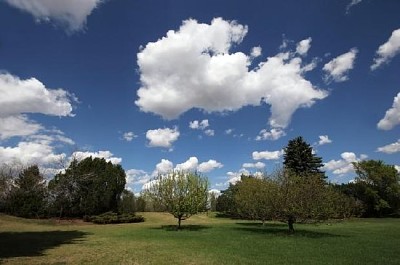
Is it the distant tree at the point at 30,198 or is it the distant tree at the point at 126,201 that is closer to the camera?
the distant tree at the point at 30,198

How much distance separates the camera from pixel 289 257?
64.5 feet

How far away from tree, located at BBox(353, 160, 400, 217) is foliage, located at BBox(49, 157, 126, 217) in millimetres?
52436

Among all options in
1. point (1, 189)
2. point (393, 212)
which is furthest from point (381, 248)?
point (393, 212)

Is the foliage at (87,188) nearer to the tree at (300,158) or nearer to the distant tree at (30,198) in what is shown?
the distant tree at (30,198)

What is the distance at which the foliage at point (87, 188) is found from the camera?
56.2 m

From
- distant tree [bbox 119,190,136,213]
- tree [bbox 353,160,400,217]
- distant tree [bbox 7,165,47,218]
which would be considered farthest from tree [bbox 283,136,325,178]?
distant tree [bbox 7,165,47,218]

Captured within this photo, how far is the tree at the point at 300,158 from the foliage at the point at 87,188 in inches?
1311

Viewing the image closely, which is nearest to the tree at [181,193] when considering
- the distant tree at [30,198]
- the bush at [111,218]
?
the bush at [111,218]

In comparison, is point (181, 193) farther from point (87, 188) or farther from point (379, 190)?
point (379, 190)

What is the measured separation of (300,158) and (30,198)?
4939cm

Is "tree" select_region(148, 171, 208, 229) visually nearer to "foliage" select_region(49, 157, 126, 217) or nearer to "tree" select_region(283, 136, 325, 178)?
"foliage" select_region(49, 157, 126, 217)

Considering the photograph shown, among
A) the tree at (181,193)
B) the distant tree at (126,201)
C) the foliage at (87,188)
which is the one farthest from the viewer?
the distant tree at (126,201)

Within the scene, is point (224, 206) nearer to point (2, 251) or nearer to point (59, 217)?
point (59, 217)

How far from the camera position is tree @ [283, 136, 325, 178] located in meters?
72.4
